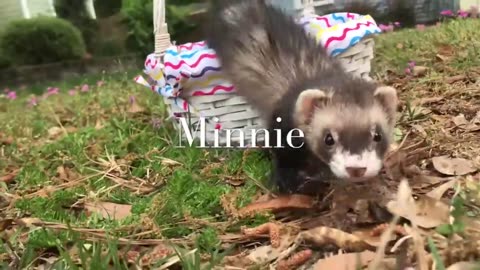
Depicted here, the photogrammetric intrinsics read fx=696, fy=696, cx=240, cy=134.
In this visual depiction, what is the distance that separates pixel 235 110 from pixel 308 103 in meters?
0.33

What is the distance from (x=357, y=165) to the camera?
1123mm

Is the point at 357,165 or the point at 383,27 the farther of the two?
the point at 383,27

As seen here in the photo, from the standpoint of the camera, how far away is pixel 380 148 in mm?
1195

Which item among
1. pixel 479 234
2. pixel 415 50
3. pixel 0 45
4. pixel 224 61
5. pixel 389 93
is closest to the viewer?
pixel 479 234

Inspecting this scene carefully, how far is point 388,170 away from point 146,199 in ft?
1.50

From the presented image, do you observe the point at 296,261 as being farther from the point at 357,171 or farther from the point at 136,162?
the point at 136,162

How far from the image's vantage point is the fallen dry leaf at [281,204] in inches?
44.7

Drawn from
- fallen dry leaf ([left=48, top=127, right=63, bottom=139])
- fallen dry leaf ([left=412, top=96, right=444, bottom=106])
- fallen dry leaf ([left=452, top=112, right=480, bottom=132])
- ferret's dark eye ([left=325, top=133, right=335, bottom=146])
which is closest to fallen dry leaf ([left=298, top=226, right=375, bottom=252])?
ferret's dark eye ([left=325, top=133, right=335, bottom=146])

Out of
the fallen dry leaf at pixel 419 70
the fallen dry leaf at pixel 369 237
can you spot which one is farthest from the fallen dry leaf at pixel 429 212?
the fallen dry leaf at pixel 419 70

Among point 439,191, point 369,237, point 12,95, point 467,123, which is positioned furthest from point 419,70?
point 12,95

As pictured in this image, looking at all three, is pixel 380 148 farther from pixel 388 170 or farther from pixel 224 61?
pixel 224 61

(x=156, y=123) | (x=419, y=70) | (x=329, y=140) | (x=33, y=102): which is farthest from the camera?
(x=33, y=102)

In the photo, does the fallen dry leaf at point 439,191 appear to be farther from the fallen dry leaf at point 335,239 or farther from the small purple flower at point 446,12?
the small purple flower at point 446,12

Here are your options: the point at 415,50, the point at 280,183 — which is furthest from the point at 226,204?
the point at 415,50
